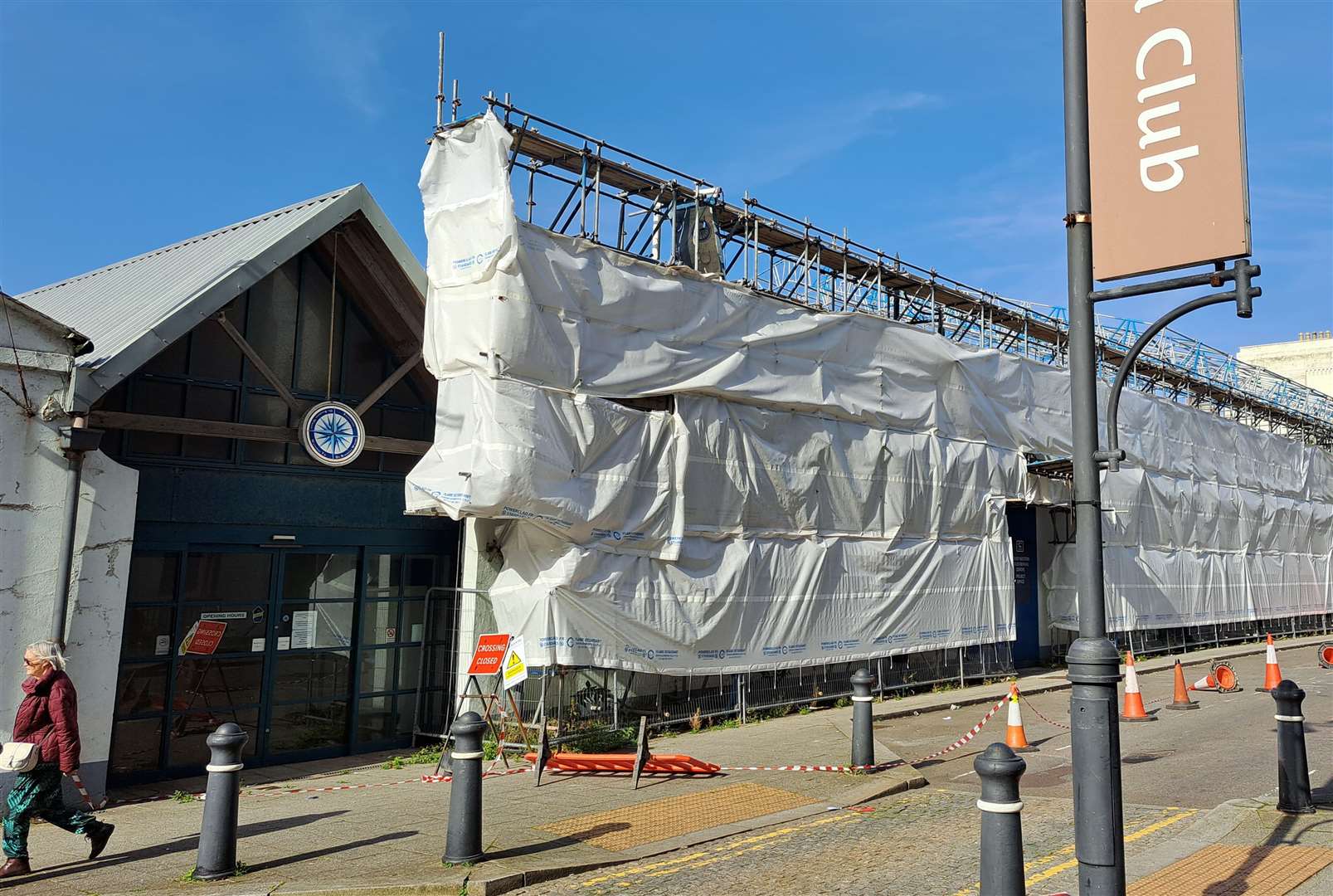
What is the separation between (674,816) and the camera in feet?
30.7

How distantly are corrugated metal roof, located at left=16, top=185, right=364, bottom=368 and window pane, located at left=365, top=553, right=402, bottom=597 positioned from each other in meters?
4.01

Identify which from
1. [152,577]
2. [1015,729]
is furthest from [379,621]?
[1015,729]

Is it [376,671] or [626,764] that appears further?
[376,671]

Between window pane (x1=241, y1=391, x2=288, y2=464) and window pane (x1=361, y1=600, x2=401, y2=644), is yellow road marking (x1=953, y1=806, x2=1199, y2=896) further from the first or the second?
window pane (x1=241, y1=391, x2=288, y2=464)

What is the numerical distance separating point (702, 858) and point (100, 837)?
15.5 ft

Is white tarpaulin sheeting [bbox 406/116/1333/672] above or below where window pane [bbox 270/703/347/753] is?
above

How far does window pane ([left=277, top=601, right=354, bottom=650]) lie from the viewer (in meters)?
12.6

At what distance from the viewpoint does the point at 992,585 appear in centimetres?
2036

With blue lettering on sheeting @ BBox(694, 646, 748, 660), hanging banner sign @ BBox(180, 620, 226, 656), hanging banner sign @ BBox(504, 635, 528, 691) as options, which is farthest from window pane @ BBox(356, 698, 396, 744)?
blue lettering on sheeting @ BBox(694, 646, 748, 660)

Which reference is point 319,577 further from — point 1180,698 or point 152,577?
point 1180,698

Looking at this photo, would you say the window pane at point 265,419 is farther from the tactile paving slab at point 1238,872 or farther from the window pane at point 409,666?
the tactile paving slab at point 1238,872

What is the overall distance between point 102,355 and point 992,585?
53.1ft

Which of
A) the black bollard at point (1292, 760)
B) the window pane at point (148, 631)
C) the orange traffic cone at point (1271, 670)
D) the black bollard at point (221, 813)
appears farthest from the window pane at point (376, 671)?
the orange traffic cone at point (1271, 670)

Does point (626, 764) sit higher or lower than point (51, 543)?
lower
